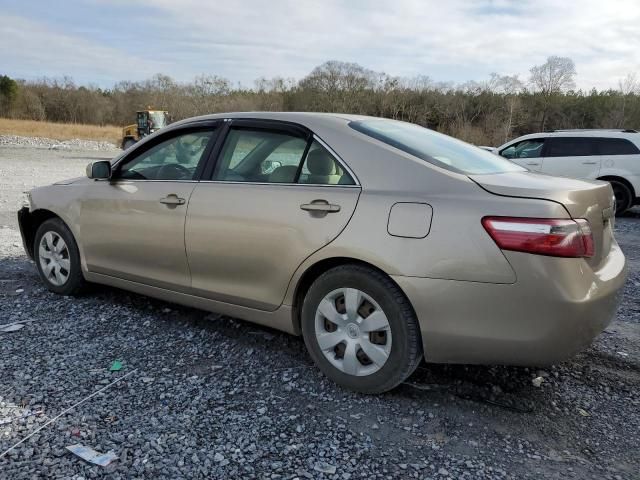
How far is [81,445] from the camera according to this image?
252 centimetres

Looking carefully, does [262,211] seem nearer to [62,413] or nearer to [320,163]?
[320,163]

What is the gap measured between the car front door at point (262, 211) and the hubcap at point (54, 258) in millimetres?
1631

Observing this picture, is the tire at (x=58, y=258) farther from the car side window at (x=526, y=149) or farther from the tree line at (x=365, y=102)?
the tree line at (x=365, y=102)

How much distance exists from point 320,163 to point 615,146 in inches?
404

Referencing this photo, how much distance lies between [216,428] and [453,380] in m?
1.51

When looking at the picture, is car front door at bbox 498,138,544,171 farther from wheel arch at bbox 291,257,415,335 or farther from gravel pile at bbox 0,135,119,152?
gravel pile at bbox 0,135,119,152

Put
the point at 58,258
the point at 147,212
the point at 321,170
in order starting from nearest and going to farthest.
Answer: the point at 321,170, the point at 147,212, the point at 58,258

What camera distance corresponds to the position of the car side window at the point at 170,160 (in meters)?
3.82

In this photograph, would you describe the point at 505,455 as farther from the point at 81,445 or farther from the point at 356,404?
the point at 81,445

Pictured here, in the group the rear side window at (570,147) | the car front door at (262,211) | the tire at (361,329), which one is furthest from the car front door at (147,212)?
the rear side window at (570,147)

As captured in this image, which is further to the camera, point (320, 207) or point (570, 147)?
point (570, 147)

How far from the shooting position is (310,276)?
10.5ft

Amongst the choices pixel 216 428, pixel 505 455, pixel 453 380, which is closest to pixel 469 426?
pixel 505 455

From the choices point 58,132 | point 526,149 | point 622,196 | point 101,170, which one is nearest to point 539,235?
point 101,170
